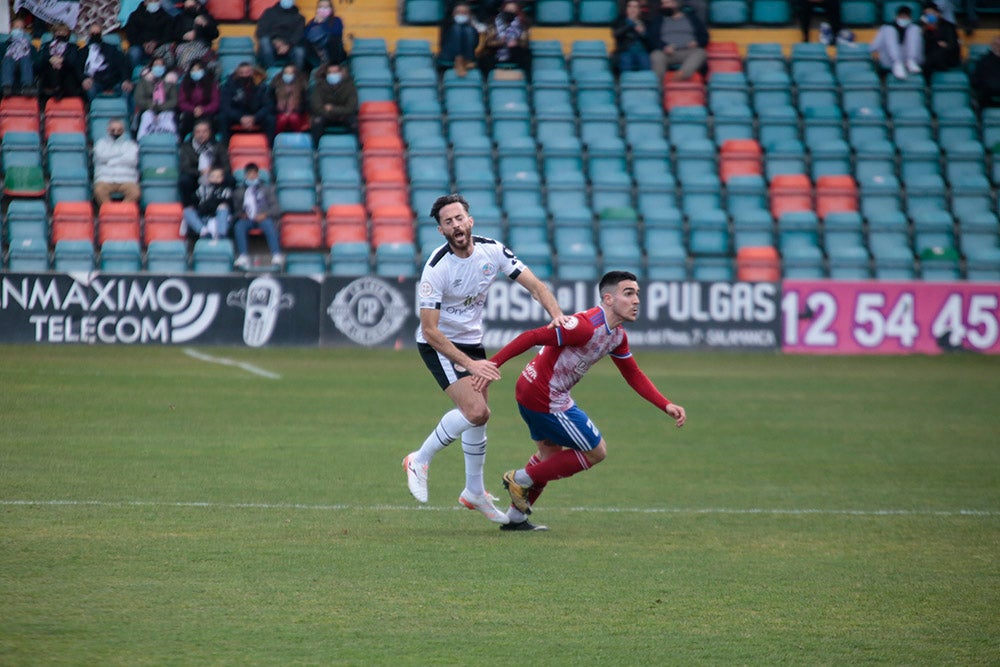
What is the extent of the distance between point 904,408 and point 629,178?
8862 millimetres

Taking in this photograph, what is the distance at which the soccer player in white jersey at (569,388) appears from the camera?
790 cm

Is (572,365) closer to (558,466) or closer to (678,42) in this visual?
(558,466)

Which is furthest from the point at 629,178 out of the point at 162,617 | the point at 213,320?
the point at 162,617

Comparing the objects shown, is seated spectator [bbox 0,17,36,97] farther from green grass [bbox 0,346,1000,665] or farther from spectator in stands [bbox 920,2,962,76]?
spectator in stands [bbox 920,2,962,76]

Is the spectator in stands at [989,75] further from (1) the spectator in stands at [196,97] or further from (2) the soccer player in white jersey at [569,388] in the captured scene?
(2) the soccer player in white jersey at [569,388]

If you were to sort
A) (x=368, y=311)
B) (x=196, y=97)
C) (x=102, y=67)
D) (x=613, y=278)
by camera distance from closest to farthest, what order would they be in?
(x=613, y=278), (x=368, y=311), (x=196, y=97), (x=102, y=67)

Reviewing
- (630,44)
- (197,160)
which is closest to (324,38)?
(197,160)

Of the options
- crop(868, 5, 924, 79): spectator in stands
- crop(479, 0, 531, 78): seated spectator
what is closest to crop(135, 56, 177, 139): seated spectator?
crop(479, 0, 531, 78): seated spectator

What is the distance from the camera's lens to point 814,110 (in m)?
24.0

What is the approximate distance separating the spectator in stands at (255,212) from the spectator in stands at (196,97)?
5.92 ft

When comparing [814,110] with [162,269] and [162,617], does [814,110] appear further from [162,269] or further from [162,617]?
[162,617]

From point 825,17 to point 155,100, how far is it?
13.2 m

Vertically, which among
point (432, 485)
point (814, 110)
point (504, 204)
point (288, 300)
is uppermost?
point (814, 110)

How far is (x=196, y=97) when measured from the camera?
21.6 metres
